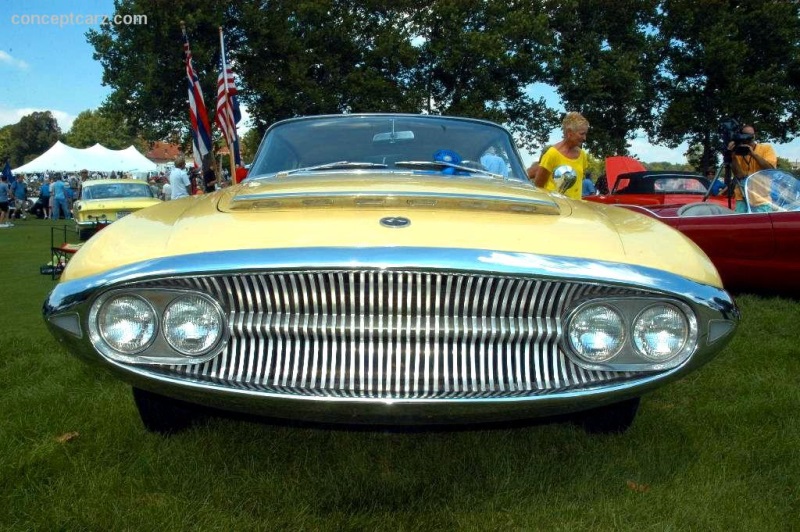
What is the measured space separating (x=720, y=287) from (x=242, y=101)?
84.2 feet

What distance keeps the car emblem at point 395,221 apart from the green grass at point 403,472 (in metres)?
0.88

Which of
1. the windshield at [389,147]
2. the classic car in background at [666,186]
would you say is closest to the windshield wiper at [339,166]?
the windshield at [389,147]

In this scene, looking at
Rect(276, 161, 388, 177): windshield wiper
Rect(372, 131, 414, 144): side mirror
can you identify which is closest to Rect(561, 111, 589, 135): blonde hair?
Rect(372, 131, 414, 144): side mirror

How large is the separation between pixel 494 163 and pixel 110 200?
41.9 ft

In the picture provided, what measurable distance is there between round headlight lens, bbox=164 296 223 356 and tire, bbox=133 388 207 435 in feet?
1.98

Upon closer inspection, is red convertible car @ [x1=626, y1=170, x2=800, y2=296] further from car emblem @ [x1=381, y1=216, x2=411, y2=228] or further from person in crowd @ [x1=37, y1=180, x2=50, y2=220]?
person in crowd @ [x1=37, y1=180, x2=50, y2=220]

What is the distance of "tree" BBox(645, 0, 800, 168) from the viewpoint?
81.3ft

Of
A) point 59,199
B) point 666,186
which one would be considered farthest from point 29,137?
point 666,186

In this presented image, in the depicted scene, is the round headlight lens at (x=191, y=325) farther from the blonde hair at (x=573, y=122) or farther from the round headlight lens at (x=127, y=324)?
the blonde hair at (x=573, y=122)

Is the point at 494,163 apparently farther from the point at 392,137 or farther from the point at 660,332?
the point at 660,332

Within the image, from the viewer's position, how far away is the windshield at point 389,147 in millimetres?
3174

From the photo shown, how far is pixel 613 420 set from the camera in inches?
103

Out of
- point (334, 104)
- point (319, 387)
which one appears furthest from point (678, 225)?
point (334, 104)

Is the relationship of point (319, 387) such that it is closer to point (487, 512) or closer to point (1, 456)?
point (487, 512)
